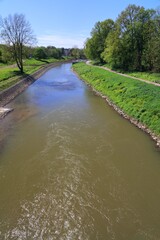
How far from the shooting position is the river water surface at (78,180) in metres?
7.59

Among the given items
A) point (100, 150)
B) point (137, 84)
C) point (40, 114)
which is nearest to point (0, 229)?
point (100, 150)

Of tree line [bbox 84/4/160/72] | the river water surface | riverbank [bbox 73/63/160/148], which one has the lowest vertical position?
the river water surface

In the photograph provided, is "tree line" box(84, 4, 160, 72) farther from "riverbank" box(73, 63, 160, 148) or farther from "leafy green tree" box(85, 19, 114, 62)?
"leafy green tree" box(85, 19, 114, 62)

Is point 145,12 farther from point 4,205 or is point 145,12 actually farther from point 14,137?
point 4,205

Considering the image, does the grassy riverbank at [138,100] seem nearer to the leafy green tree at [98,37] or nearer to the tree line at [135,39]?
the tree line at [135,39]

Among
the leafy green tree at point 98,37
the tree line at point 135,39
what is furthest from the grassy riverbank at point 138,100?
the leafy green tree at point 98,37

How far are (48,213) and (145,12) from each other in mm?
37762

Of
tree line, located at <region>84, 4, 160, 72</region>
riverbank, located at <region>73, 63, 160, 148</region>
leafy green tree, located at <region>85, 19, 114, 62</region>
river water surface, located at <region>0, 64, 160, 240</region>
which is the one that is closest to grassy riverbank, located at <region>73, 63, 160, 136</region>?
riverbank, located at <region>73, 63, 160, 148</region>

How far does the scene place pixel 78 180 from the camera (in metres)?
10.1

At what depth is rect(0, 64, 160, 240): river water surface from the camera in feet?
24.9

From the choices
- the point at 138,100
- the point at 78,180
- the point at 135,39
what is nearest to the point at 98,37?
the point at 135,39

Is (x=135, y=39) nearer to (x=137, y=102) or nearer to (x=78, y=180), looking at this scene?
(x=137, y=102)

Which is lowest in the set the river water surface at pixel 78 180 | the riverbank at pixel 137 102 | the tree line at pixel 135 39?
the river water surface at pixel 78 180

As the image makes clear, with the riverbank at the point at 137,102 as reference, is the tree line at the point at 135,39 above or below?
above
